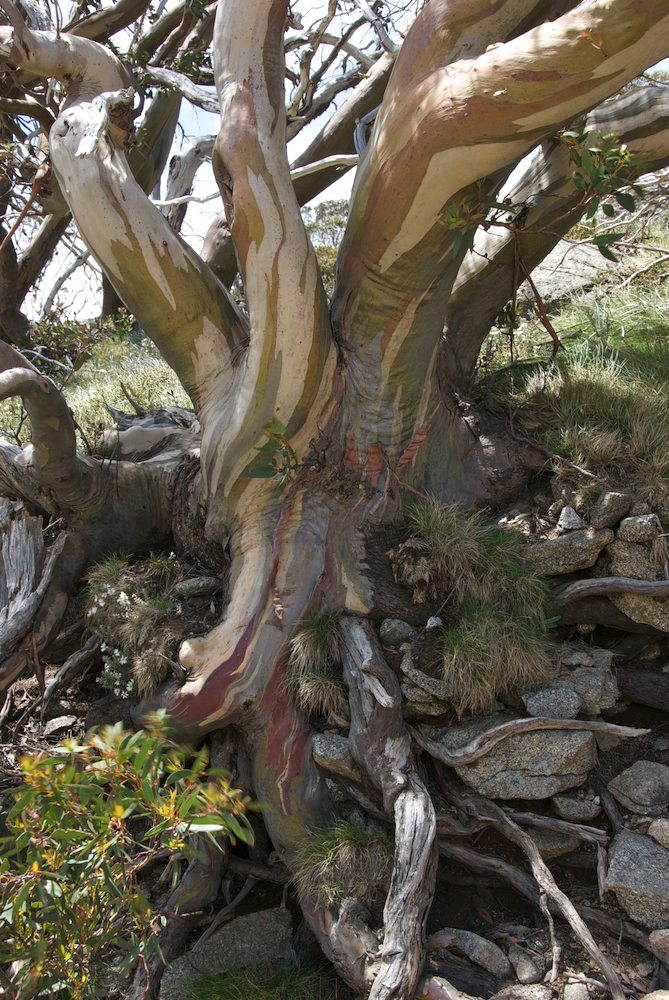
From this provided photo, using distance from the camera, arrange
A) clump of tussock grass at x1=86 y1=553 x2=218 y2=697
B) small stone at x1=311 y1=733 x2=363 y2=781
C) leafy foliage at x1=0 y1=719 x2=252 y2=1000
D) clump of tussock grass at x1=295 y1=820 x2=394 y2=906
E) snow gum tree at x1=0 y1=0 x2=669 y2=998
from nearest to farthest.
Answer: leafy foliage at x1=0 y1=719 x2=252 y2=1000
snow gum tree at x1=0 y1=0 x2=669 y2=998
clump of tussock grass at x1=295 y1=820 x2=394 y2=906
small stone at x1=311 y1=733 x2=363 y2=781
clump of tussock grass at x1=86 y1=553 x2=218 y2=697

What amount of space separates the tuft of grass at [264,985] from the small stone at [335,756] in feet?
2.86

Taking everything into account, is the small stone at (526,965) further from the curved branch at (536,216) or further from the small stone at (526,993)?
the curved branch at (536,216)

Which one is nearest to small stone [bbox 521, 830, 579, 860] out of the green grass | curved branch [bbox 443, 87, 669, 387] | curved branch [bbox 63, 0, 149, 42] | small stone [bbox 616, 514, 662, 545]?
the green grass

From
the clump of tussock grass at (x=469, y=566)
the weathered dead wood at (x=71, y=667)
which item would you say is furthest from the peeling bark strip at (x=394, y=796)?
the weathered dead wood at (x=71, y=667)

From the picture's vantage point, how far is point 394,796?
139 inches

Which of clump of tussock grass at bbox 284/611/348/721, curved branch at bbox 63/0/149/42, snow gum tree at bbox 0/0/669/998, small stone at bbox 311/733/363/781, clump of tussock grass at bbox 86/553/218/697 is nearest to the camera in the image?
snow gum tree at bbox 0/0/669/998

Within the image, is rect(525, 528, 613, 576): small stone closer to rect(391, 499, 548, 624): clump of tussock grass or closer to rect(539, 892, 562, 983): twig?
rect(391, 499, 548, 624): clump of tussock grass

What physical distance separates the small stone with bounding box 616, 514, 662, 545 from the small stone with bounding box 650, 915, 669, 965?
5.84 feet

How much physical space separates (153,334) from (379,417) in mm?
1299

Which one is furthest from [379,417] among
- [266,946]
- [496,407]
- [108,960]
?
[108,960]

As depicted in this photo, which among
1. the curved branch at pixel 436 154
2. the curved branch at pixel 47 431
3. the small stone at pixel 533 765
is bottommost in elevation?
the small stone at pixel 533 765

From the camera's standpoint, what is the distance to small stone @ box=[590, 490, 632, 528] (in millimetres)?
4133

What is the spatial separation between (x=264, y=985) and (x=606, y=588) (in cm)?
246

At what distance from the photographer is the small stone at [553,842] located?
11.9 feet
